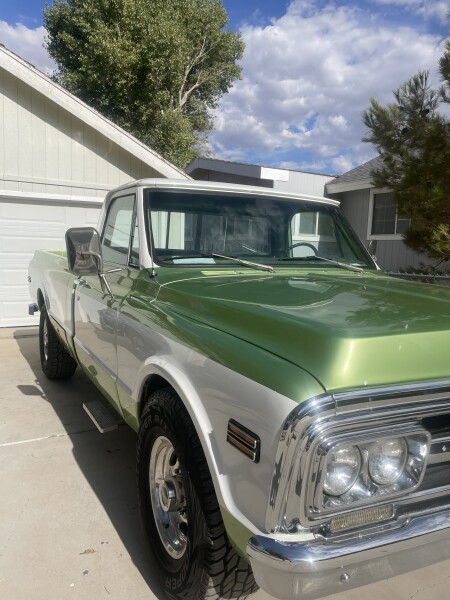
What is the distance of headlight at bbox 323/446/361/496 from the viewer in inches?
59.9

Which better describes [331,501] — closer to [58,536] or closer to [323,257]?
[58,536]

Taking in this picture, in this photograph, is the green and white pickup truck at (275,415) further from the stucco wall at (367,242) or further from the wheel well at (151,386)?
the stucco wall at (367,242)

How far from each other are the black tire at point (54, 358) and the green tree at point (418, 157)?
5.53 m

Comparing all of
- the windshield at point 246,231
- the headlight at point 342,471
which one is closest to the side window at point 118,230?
the windshield at point 246,231

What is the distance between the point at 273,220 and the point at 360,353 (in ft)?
6.58

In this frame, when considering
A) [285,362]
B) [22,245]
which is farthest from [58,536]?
[22,245]

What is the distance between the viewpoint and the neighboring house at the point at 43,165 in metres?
8.30

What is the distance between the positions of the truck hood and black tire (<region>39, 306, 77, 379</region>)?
10.2ft

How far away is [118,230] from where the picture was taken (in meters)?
3.54

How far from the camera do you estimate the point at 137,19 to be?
19375 mm

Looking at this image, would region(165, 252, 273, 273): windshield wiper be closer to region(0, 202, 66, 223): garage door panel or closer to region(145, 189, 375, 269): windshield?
region(145, 189, 375, 269): windshield

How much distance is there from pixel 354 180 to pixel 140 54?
1147 cm

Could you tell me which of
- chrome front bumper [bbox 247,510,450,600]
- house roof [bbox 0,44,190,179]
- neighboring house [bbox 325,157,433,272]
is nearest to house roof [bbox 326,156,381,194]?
neighboring house [bbox 325,157,433,272]

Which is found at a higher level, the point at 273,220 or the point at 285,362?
the point at 273,220
